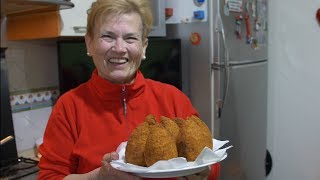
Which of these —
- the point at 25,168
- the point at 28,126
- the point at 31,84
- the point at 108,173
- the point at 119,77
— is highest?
the point at 119,77

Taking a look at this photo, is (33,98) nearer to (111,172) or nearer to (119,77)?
(119,77)

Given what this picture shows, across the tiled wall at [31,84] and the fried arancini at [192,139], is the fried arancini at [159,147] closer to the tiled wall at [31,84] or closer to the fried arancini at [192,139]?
the fried arancini at [192,139]

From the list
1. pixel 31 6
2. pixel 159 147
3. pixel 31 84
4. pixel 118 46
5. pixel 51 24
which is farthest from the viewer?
pixel 31 84

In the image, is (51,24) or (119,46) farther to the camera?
(51,24)

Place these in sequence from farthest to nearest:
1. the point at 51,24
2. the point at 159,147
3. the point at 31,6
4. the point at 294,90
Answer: the point at 294,90
the point at 51,24
the point at 31,6
the point at 159,147

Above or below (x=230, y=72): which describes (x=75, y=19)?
above

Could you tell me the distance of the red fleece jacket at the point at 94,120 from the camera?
104 centimetres

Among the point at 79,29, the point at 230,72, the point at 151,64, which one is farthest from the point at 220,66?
the point at 79,29

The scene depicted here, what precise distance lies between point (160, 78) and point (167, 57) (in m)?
0.13

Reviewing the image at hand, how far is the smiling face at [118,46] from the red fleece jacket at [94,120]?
0.04 m

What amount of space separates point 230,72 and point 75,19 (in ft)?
2.97

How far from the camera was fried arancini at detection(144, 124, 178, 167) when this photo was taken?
34.8 inches

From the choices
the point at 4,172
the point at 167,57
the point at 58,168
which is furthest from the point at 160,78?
the point at 58,168

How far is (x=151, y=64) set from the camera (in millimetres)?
2139
